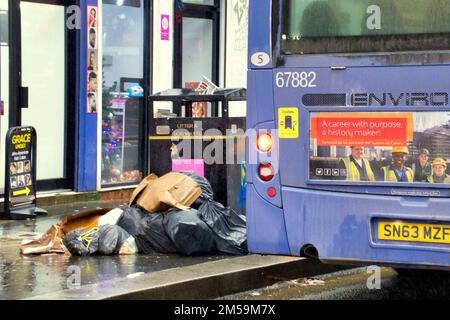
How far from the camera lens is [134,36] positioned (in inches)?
507

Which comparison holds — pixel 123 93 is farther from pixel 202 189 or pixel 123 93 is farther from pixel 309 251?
pixel 309 251

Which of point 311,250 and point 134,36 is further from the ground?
point 134,36

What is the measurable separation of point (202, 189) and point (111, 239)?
3.51 feet

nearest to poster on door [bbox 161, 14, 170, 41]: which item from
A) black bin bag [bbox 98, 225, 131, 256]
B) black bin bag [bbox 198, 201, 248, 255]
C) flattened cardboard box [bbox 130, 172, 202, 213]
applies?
flattened cardboard box [bbox 130, 172, 202, 213]

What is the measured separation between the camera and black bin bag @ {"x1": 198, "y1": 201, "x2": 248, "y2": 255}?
8.33 m

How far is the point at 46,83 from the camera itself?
11500 mm

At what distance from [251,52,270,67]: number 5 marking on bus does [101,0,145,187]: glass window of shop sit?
6154 mm

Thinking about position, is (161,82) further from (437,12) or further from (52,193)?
(437,12)

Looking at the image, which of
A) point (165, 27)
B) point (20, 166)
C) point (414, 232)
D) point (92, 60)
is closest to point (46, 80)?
point (92, 60)

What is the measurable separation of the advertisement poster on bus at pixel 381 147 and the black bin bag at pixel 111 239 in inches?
108

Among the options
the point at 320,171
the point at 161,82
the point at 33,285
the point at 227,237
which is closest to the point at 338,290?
the point at 227,237

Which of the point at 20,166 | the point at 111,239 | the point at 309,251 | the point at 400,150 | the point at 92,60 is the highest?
the point at 92,60

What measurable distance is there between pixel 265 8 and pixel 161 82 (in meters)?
6.99

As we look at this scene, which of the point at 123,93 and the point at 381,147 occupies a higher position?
the point at 123,93
